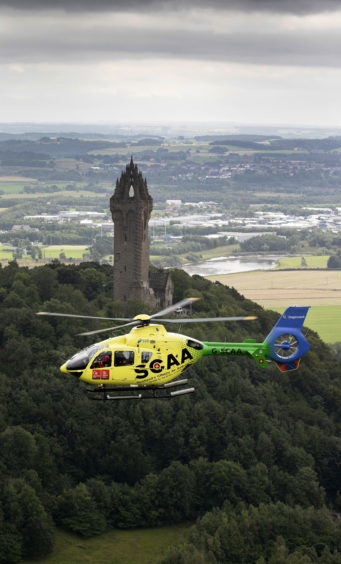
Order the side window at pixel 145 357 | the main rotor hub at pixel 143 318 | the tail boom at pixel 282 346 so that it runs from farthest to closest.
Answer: the tail boom at pixel 282 346
the side window at pixel 145 357
the main rotor hub at pixel 143 318

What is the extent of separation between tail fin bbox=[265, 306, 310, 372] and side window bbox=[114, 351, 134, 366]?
815cm

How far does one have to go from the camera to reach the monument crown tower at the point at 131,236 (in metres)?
136

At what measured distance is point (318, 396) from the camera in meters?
130

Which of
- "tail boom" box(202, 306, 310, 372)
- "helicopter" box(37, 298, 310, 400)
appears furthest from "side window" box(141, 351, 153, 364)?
"tail boom" box(202, 306, 310, 372)

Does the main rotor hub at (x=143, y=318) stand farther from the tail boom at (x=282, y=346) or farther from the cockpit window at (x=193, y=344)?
the tail boom at (x=282, y=346)

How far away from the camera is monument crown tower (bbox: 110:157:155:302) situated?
447ft

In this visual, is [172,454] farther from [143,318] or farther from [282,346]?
[143,318]

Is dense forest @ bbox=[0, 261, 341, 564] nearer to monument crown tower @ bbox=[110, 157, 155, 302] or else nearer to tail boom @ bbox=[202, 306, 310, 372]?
monument crown tower @ bbox=[110, 157, 155, 302]

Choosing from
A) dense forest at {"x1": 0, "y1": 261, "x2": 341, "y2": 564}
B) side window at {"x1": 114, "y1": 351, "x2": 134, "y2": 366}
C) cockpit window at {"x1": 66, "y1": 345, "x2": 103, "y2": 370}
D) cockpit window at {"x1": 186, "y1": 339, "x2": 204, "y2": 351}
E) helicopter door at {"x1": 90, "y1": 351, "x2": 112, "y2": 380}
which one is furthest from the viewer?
dense forest at {"x1": 0, "y1": 261, "x2": 341, "y2": 564}

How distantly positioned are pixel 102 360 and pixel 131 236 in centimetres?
8251

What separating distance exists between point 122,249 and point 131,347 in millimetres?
82288

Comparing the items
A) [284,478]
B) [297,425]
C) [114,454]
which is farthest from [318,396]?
[114,454]

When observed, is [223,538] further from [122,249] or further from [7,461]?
[122,249]

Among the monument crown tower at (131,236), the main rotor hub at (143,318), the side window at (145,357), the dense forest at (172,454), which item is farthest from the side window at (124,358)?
the monument crown tower at (131,236)
